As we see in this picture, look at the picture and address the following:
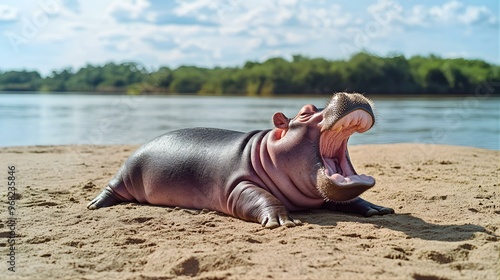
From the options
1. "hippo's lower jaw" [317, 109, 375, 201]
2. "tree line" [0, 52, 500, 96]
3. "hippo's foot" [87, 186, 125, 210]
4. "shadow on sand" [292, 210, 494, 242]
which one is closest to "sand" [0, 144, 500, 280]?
"shadow on sand" [292, 210, 494, 242]

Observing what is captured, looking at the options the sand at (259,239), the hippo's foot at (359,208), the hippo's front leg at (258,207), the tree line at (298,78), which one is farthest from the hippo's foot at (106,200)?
the tree line at (298,78)

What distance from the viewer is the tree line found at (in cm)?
4697

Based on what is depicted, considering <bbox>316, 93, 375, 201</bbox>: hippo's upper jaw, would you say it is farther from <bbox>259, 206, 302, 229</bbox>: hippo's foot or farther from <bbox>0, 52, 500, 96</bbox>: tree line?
<bbox>0, 52, 500, 96</bbox>: tree line

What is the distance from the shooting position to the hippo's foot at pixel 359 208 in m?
4.59

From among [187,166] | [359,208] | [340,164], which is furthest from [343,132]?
[187,166]

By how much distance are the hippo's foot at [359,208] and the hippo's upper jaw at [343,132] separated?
0.36 m

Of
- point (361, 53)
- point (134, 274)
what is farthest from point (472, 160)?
point (361, 53)

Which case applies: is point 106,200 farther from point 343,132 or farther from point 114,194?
point 343,132

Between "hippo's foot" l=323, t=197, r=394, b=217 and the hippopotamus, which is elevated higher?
the hippopotamus

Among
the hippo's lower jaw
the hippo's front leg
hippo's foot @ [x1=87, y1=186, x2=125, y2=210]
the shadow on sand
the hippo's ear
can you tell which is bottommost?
hippo's foot @ [x1=87, y1=186, x2=125, y2=210]

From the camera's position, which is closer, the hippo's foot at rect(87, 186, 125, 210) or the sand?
the sand

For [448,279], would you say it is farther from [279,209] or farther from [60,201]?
[60,201]

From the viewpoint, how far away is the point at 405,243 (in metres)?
3.71

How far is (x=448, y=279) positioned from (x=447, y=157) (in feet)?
16.4
